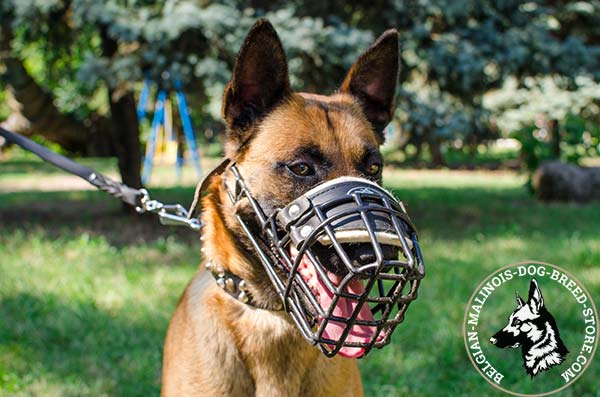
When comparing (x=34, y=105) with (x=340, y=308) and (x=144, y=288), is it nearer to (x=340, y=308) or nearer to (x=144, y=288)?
(x=144, y=288)

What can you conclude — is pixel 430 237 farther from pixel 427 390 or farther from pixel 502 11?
pixel 427 390

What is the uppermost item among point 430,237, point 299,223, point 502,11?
point 299,223

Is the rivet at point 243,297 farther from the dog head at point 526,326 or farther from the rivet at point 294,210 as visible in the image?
the dog head at point 526,326

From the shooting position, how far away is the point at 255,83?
2.48 m

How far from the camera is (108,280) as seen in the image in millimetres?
5504

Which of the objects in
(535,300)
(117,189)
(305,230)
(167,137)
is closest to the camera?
(305,230)

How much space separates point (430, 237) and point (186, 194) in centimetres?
593

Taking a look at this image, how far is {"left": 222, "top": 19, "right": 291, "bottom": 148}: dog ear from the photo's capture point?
236 centimetres

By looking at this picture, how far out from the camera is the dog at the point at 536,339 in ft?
12.4

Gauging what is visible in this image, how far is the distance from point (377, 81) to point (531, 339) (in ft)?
6.54

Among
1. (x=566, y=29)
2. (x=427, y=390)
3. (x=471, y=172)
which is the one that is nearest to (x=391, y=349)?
(x=427, y=390)

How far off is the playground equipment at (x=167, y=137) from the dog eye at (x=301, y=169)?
9.30 meters

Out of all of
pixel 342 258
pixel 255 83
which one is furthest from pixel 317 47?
pixel 342 258

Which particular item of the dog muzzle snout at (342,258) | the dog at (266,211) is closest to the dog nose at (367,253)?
the dog muzzle snout at (342,258)
